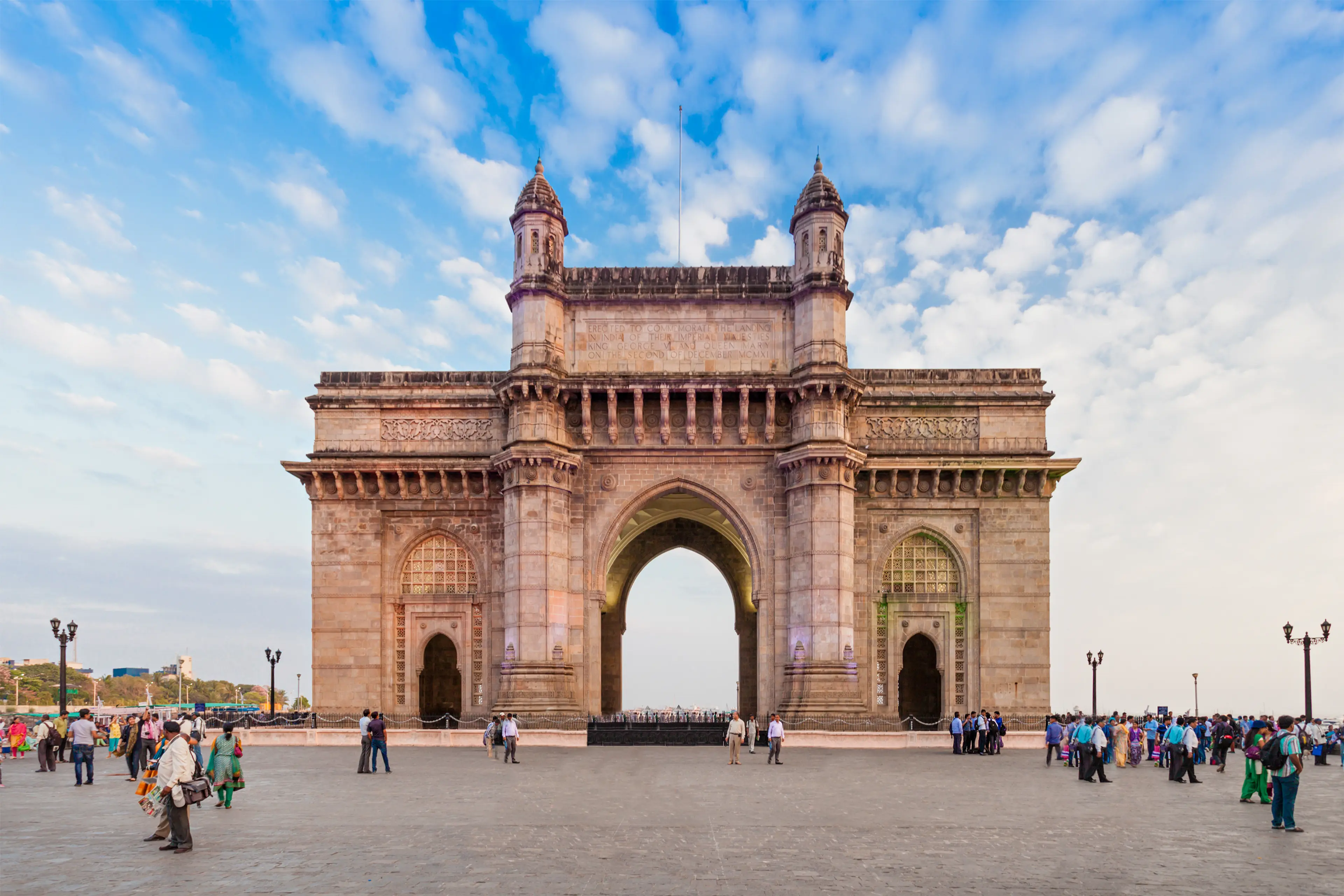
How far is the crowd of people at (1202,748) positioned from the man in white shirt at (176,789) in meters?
14.0

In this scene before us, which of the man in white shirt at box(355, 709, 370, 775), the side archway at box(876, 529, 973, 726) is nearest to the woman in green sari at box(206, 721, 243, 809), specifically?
the man in white shirt at box(355, 709, 370, 775)

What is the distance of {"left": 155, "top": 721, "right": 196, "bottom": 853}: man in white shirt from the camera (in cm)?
1238

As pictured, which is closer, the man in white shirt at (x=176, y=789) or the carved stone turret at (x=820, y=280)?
the man in white shirt at (x=176, y=789)

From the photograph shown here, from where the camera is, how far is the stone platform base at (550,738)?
1202 inches

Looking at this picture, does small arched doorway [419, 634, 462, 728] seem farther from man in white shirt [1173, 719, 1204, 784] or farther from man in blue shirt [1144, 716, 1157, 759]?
man in white shirt [1173, 719, 1204, 784]

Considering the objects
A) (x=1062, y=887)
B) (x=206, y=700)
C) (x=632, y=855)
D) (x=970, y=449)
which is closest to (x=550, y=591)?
(x=970, y=449)

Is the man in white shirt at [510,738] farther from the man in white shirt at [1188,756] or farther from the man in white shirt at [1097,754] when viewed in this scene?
the man in white shirt at [1188,756]

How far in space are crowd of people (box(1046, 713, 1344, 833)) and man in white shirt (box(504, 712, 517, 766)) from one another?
12.7 meters

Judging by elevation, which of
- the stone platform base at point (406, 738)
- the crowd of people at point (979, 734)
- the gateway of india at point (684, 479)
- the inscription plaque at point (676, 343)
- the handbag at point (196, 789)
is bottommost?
the stone platform base at point (406, 738)

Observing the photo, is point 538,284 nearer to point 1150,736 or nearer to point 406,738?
point 406,738

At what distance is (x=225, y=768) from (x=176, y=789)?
14.0 ft

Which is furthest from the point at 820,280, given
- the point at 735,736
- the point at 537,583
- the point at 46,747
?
the point at 46,747

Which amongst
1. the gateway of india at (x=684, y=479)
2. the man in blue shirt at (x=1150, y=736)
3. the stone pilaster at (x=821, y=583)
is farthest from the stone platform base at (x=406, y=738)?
the man in blue shirt at (x=1150, y=736)

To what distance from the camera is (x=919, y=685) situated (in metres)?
38.7
